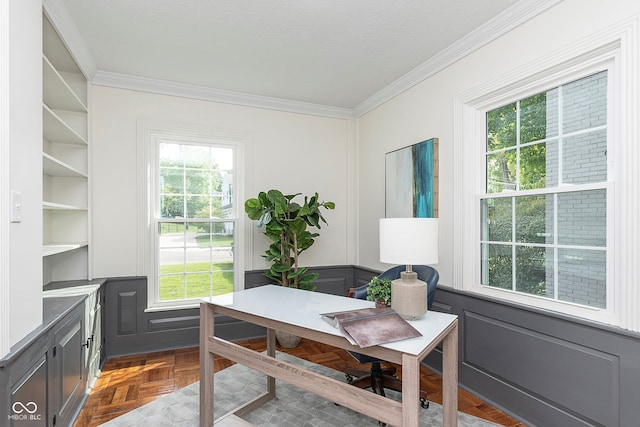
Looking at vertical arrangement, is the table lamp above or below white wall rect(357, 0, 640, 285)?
below

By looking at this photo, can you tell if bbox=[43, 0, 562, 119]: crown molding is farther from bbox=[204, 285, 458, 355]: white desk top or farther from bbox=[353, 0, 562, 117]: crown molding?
bbox=[204, 285, 458, 355]: white desk top

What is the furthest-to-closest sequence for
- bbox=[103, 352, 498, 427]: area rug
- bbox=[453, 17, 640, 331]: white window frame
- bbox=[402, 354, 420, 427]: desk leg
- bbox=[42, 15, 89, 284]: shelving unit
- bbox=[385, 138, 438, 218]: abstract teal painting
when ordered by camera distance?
bbox=[385, 138, 438, 218]: abstract teal painting → bbox=[42, 15, 89, 284]: shelving unit → bbox=[103, 352, 498, 427]: area rug → bbox=[453, 17, 640, 331]: white window frame → bbox=[402, 354, 420, 427]: desk leg

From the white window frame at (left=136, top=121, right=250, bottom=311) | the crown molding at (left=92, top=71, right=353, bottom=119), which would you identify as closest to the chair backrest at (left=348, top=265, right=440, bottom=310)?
the white window frame at (left=136, top=121, right=250, bottom=311)

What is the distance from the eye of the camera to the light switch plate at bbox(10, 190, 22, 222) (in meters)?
1.43

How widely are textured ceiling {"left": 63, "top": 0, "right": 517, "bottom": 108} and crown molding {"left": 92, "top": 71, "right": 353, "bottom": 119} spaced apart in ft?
0.35

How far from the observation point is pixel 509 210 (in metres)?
2.49

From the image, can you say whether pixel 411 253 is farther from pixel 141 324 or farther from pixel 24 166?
pixel 141 324

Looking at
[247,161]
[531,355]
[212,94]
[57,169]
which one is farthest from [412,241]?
[212,94]

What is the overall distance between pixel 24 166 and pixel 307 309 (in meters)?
1.59

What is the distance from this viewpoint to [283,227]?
11.7 feet

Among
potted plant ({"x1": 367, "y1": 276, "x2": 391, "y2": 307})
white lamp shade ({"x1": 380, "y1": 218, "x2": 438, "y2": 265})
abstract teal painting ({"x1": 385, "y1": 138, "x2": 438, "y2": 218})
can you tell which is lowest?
potted plant ({"x1": 367, "y1": 276, "x2": 391, "y2": 307})

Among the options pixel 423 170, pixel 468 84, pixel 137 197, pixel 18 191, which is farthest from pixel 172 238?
pixel 468 84

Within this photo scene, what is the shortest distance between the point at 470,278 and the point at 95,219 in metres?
3.53

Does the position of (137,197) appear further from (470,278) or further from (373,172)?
(470,278)
